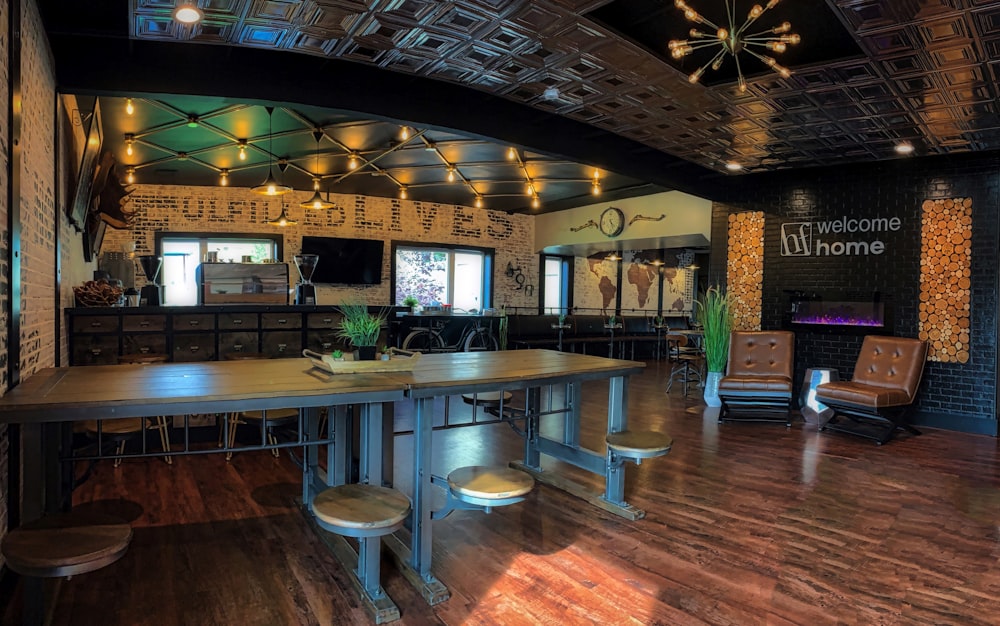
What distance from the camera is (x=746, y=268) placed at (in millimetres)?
7316

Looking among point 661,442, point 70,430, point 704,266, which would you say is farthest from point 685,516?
point 704,266

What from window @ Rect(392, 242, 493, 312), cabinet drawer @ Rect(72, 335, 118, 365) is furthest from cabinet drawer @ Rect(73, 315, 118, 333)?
window @ Rect(392, 242, 493, 312)

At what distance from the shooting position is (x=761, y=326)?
7.20m

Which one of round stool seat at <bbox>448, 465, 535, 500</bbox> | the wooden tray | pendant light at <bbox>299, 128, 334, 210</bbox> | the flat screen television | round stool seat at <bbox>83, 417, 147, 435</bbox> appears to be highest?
pendant light at <bbox>299, 128, 334, 210</bbox>

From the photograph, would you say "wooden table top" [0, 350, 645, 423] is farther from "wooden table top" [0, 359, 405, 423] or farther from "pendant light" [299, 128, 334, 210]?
"pendant light" [299, 128, 334, 210]

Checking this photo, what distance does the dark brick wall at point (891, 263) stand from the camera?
5762mm

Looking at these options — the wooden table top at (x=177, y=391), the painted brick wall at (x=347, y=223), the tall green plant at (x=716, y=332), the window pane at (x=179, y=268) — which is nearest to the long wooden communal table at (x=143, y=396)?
the wooden table top at (x=177, y=391)

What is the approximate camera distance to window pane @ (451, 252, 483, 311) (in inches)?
455

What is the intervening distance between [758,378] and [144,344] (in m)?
5.72

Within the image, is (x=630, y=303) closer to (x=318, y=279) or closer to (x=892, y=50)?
(x=318, y=279)

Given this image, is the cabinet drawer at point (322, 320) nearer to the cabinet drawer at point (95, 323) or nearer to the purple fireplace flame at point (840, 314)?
the cabinet drawer at point (95, 323)

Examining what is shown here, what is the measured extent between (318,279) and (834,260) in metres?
7.89

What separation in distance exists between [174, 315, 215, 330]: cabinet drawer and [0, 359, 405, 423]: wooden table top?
2.00 m

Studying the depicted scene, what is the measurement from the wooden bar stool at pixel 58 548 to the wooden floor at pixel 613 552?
1.32 ft
